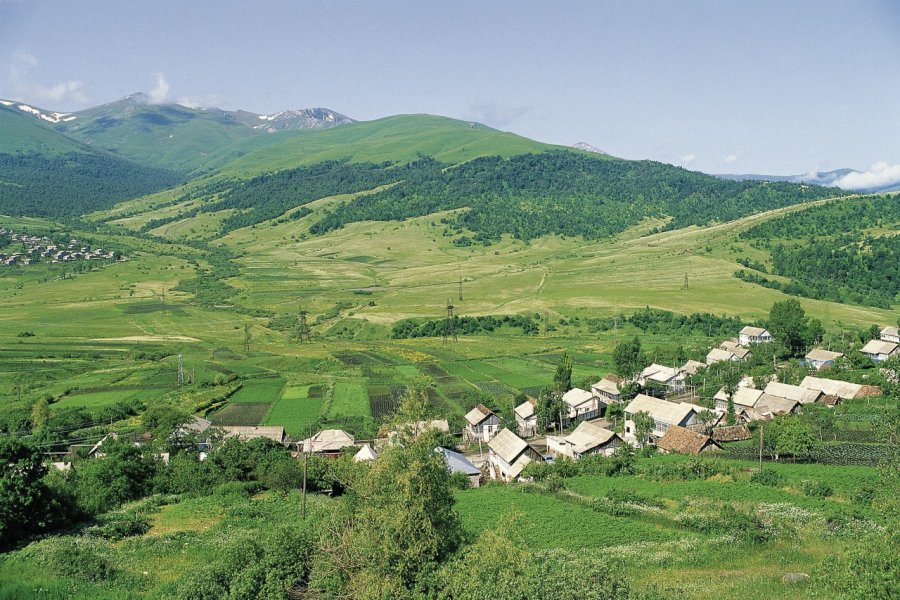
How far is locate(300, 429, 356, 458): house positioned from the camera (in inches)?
1841

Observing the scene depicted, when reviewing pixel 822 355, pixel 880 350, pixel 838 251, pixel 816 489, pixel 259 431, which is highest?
pixel 838 251

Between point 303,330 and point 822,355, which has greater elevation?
point 822,355

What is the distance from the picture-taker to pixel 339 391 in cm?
6356

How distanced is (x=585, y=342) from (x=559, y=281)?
139 ft

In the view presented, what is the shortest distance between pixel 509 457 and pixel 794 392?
25534 millimetres

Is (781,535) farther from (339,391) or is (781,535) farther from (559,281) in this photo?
(559,281)

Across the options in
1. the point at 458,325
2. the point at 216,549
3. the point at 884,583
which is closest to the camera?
the point at 884,583

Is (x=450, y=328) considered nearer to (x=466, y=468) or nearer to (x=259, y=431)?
(x=259, y=431)

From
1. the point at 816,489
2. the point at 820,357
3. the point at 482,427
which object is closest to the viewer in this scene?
the point at 816,489

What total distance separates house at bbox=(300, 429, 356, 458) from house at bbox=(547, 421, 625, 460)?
14780 millimetres

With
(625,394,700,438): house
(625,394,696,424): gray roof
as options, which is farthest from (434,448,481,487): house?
(625,394,696,424): gray roof

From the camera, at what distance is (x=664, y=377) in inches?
2591

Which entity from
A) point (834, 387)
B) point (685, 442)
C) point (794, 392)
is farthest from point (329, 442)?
point (834, 387)

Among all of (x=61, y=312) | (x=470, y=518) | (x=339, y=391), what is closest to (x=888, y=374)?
(x=470, y=518)
